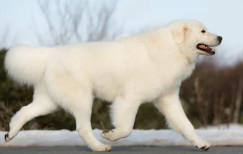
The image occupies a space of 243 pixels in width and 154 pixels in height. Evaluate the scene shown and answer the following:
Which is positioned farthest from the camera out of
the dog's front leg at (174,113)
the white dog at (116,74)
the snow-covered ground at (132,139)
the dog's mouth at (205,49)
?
the snow-covered ground at (132,139)

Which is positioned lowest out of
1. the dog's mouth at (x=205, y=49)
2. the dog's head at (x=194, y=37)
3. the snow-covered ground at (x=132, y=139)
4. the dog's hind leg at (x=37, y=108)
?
the snow-covered ground at (x=132, y=139)

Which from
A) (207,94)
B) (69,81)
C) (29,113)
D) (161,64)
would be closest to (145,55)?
(161,64)

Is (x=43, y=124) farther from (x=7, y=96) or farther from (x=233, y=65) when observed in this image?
(x=233, y=65)

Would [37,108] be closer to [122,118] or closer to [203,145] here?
[122,118]

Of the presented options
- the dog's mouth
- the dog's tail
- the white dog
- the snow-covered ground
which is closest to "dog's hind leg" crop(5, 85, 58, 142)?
the white dog

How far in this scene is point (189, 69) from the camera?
20.4 ft

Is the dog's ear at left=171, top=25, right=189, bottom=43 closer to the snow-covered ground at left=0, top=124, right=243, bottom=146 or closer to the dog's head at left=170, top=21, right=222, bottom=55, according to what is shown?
the dog's head at left=170, top=21, right=222, bottom=55

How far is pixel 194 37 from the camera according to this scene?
6.20 meters

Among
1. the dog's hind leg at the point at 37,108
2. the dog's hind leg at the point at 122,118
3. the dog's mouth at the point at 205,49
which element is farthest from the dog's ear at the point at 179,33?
the dog's hind leg at the point at 37,108

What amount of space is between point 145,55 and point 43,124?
497 centimetres

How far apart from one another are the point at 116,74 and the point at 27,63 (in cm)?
116

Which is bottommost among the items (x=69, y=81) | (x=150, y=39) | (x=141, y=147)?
(x=141, y=147)

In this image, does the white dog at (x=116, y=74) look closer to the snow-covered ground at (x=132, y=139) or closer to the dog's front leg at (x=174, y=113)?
the dog's front leg at (x=174, y=113)

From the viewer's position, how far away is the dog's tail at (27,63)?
20.3ft
